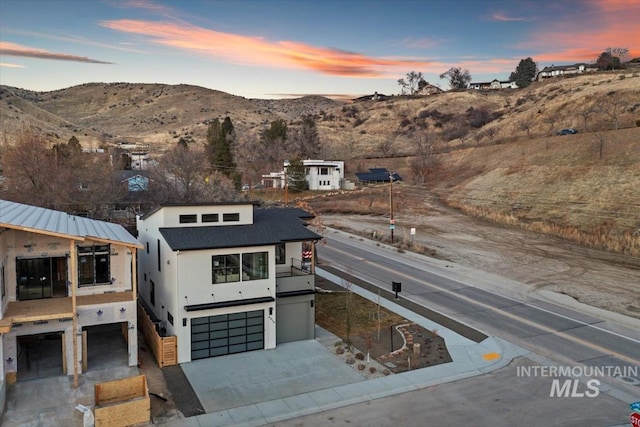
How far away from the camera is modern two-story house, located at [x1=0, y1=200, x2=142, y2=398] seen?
66.5 ft

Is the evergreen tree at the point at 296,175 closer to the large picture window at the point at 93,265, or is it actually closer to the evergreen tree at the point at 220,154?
the evergreen tree at the point at 220,154

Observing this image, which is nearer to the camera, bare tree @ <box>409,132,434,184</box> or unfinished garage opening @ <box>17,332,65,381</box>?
unfinished garage opening @ <box>17,332,65,381</box>

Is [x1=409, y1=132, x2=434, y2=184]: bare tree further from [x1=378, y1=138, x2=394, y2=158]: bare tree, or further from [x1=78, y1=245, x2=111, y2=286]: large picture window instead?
[x1=78, y1=245, x2=111, y2=286]: large picture window

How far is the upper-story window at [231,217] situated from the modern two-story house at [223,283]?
52mm

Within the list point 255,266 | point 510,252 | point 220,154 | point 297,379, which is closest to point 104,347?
point 255,266

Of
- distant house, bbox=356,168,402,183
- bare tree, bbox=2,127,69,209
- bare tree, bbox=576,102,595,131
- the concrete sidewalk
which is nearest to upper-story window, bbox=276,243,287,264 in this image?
the concrete sidewalk

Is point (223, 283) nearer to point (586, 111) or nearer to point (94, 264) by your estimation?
point (94, 264)

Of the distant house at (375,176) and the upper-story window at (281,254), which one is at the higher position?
the distant house at (375,176)

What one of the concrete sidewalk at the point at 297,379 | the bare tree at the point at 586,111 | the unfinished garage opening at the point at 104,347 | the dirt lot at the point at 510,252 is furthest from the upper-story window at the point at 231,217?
the bare tree at the point at 586,111

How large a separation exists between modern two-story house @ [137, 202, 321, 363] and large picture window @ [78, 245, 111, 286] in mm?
2746

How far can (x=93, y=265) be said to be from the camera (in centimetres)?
2344

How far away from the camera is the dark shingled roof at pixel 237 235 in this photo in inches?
925

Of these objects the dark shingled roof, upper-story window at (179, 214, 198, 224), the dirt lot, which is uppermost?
upper-story window at (179, 214, 198, 224)

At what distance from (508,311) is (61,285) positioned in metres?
25.8
